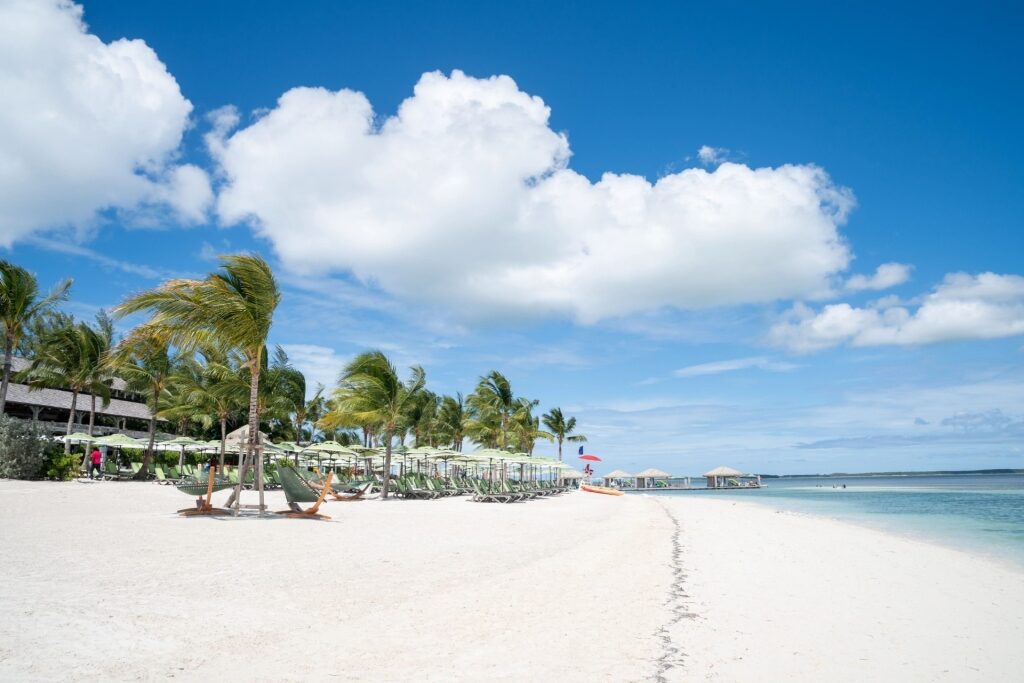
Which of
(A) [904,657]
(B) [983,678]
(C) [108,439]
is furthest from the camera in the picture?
(C) [108,439]

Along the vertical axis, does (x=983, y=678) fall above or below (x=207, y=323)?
below

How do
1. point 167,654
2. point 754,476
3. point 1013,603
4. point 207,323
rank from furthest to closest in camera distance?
1. point 754,476
2. point 207,323
3. point 1013,603
4. point 167,654

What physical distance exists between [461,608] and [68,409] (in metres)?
36.8

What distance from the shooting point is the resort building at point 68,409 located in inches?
1195

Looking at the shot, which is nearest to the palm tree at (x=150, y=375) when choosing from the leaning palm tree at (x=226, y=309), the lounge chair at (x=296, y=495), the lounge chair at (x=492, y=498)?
the leaning palm tree at (x=226, y=309)

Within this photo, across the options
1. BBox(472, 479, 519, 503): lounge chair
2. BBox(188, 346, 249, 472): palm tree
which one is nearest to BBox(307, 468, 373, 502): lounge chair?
BBox(472, 479, 519, 503): lounge chair

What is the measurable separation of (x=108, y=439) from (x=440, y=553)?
22059mm

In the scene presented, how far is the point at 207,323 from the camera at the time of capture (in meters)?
12.2

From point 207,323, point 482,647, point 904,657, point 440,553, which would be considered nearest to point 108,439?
point 207,323

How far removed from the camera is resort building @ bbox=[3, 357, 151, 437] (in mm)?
30359

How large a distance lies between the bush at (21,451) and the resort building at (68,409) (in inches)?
305

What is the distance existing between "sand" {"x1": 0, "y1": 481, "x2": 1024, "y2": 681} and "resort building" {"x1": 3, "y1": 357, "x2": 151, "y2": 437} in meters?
25.2

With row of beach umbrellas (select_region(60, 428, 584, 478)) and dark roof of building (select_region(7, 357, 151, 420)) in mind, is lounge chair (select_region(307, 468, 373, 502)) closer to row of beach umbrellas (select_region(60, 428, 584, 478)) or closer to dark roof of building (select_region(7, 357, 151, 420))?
row of beach umbrellas (select_region(60, 428, 584, 478))

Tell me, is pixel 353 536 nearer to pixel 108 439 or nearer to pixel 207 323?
pixel 207 323
